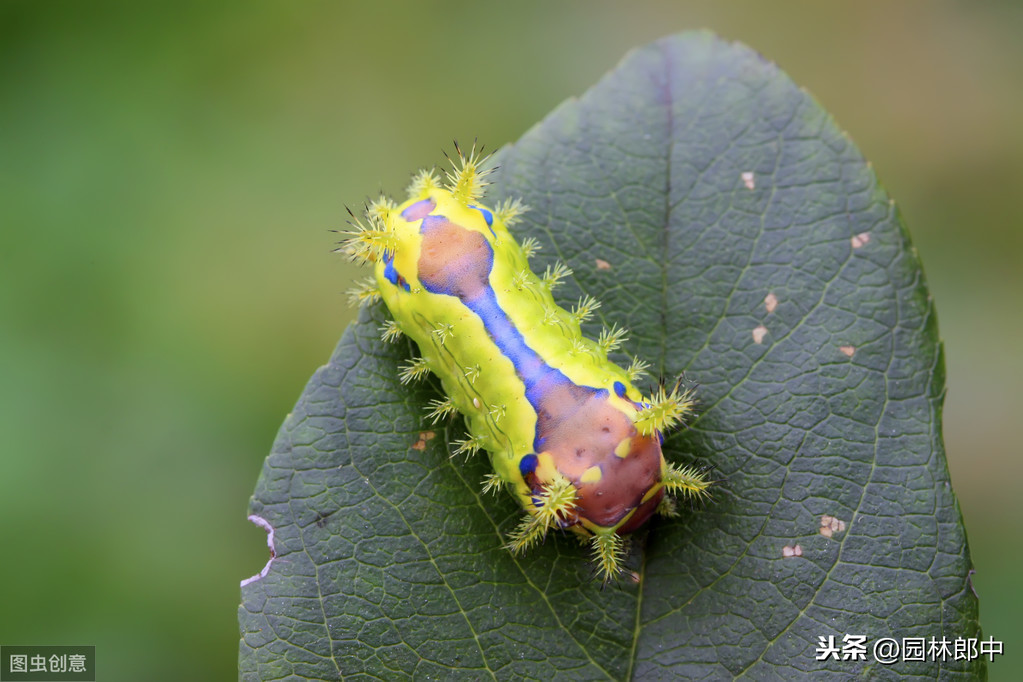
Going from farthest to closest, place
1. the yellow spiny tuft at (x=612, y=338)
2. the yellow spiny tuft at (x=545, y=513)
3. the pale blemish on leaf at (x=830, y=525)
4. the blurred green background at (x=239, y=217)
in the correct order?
the blurred green background at (x=239, y=217)
the yellow spiny tuft at (x=612, y=338)
the pale blemish on leaf at (x=830, y=525)
the yellow spiny tuft at (x=545, y=513)

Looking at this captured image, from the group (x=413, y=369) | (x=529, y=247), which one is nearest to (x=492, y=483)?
(x=413, y=369)

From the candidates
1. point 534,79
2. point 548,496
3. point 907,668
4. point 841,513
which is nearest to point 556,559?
point 548,496

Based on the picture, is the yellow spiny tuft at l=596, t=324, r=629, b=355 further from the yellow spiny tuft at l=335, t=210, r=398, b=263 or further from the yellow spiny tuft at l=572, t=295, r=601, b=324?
the yellow spiny tuft at l=335, t=210, r=398, b=263

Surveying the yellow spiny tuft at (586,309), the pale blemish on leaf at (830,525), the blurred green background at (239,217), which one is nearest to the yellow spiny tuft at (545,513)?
the yellow spiny tuft at (586,309)

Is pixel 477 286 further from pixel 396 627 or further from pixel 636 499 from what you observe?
pixel 396 627

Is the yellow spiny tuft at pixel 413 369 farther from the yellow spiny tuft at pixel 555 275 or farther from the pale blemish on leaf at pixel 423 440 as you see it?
the yellow spiny tuft at pixel 555 275

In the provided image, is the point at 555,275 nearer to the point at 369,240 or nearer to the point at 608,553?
the point at 369,240
